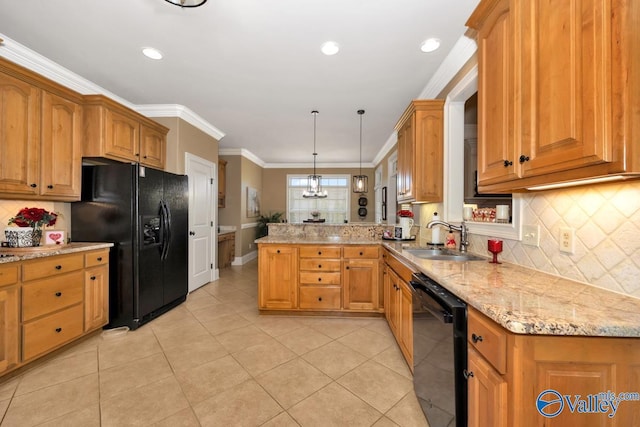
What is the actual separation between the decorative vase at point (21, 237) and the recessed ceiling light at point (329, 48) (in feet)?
9.74

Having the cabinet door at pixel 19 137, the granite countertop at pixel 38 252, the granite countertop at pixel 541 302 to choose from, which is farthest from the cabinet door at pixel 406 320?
the cabinet door at pixel 19 137

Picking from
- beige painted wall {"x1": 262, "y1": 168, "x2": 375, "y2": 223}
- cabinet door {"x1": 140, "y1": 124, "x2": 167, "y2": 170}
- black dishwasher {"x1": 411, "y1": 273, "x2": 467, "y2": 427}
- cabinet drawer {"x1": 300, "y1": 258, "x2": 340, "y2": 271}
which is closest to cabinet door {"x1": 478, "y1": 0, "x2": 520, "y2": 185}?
black dishwasher {"x1": 411, "y1": 273, "x2": 467, "y2": 427}

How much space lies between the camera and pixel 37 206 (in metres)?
2.48

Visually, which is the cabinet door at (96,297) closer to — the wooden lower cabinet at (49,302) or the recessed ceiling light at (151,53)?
the wooden lower cabinet at (49,302)

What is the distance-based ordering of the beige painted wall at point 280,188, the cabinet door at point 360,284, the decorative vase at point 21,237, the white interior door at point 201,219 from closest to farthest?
the decorative vase at point 21,237 → the cabinet door at point 360,284 → the white interior door at point 201,219 → the beige painted wall at point 280,188

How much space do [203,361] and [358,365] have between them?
128 cm

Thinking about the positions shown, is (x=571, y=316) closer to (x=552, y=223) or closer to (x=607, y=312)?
(x=607, y=312)

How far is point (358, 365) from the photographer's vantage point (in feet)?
6.79

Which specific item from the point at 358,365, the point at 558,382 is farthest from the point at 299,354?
the point at 558,382

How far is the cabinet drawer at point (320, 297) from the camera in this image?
9.72ft

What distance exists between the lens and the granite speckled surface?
31.1 inches

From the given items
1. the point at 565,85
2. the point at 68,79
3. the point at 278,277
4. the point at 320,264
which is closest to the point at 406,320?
the point at 320,264

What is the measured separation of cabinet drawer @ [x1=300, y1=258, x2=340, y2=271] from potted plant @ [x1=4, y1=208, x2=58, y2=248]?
7.82ft

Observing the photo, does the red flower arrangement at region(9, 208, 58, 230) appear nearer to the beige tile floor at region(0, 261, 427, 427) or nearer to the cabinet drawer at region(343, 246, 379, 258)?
the beige tile floor at region(0, 261, 427, 427)
